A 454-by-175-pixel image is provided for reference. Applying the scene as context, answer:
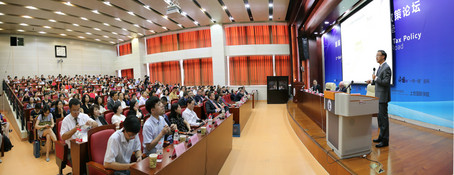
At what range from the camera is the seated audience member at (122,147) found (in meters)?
1.65

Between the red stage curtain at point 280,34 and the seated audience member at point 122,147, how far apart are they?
34.1 ft

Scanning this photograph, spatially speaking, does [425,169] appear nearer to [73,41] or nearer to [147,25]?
[147,25]

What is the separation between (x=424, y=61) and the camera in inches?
147

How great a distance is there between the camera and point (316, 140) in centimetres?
322

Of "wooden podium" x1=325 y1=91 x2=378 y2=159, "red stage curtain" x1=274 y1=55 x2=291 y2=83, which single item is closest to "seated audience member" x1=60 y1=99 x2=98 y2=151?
"wooden podium" x1=325 y1=91 x2=378 y2=159

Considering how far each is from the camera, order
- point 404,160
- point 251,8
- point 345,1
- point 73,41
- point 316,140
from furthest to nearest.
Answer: point 73,41, point 251,8, point 345,1, point 316,140, point 404,160

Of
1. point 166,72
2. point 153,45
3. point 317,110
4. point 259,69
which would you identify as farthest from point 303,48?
point 153,45

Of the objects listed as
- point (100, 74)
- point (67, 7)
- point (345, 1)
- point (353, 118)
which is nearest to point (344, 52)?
point (345, 1)

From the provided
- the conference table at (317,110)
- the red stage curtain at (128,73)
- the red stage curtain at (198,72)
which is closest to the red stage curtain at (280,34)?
the red stage curtain at (198,72)

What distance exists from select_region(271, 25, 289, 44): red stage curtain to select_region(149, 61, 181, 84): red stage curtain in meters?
6.24

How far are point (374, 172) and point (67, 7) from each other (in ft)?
34.9

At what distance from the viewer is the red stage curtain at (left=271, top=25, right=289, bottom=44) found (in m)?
11.1

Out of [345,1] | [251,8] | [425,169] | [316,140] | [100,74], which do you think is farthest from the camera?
[100,74]

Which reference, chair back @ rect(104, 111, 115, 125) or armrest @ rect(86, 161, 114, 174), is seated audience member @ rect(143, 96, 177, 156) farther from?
chair back @ rect(104, 111, 115, 125)
